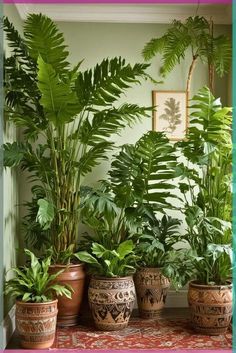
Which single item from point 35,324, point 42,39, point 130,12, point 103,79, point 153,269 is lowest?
point 35,324

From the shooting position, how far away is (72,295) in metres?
3.70

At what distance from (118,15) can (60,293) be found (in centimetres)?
241

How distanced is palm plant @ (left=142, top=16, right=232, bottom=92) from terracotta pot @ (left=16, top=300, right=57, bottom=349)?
2136mm

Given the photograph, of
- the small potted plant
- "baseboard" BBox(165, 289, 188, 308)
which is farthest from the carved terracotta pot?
"baseboard" BBox(165, 289, 188, 308)

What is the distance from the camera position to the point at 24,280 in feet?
11.2

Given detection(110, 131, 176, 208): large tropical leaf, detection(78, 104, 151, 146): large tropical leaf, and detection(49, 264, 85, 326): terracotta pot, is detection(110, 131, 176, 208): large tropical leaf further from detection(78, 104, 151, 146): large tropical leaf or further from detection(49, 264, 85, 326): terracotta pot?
detection(49, 264, 85, 326): terracotta pot

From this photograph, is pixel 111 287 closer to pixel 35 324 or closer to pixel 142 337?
pixel 142 337

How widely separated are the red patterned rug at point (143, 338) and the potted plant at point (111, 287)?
0.33 ft

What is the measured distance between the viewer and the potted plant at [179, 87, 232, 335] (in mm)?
3479

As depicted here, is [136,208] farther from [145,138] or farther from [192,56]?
[192,56]

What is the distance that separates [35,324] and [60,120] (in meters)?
1.36

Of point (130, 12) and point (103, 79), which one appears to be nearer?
point (103, 79)

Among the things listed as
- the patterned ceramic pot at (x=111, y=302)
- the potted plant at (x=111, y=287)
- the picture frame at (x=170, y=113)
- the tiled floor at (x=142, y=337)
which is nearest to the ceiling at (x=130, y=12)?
the picture frame at (x=170, y=113)

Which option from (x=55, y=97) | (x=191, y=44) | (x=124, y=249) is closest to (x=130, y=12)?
(x=191, y=44)
